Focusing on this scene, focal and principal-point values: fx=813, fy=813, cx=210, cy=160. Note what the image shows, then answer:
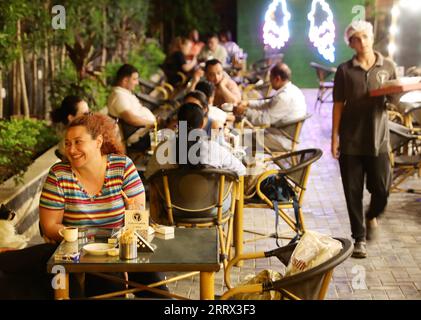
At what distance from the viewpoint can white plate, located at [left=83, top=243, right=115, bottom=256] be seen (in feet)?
11.7

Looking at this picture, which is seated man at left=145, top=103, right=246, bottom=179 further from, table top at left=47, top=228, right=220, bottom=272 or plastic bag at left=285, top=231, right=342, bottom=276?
plastic bag at left=285, top=231, right=342, bottom=276

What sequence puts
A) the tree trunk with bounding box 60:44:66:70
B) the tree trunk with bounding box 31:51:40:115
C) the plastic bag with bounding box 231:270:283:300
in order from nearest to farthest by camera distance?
1. the plastic bag with bounding box 231:270:283:300
2. the tree trunk with bounding box 31:51:40:115
3. the tree trunk with bounding box 60:44:66:70

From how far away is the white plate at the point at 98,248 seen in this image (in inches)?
140

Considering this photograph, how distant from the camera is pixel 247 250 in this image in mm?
6188

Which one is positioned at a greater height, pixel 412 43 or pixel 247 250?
pixel 412 43

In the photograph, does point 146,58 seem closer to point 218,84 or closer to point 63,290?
point 218,84

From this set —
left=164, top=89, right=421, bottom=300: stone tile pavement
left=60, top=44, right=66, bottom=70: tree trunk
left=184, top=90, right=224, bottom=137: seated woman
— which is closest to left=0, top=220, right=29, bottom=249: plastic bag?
left=164, top=89, right=421, bottom=300: stone tile pavement

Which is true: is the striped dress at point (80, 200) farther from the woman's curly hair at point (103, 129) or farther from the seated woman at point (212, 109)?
the seated woman at point (212, 109)

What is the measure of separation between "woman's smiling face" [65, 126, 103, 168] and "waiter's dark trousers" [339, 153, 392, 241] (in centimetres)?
231

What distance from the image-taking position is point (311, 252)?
3.47m

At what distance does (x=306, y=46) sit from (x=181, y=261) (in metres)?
16.3

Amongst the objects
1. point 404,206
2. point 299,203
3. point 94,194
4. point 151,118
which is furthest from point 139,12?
point 94,194

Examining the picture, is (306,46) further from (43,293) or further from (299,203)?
(43,293)

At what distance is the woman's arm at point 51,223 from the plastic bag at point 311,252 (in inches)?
48.0
